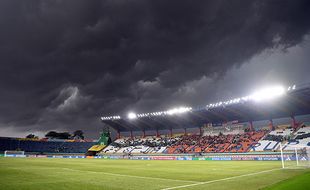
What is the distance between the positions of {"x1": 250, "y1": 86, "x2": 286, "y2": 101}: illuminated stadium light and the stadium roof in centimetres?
171

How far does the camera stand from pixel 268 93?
52344 mm

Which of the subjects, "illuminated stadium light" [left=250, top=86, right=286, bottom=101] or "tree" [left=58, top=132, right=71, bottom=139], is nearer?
"illuminated stadium light" [left=250, top=86, right=286, bottom=101]

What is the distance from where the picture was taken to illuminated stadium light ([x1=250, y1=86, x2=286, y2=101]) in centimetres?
5061

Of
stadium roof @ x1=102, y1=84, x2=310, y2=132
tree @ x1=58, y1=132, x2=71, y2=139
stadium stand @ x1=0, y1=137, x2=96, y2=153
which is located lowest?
stadium stand @ x1=0, y1=137, x2=96, y2=153

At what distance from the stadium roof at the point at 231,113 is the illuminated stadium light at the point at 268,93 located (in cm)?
171

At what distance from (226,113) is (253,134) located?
9.29m

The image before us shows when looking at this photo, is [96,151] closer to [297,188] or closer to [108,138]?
[108,138]

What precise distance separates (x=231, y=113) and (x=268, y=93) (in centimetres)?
1730

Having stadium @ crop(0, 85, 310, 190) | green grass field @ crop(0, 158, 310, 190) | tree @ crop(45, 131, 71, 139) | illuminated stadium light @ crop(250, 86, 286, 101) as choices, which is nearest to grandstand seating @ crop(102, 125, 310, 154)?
stadium @ crop(0, 85, 310, 190)

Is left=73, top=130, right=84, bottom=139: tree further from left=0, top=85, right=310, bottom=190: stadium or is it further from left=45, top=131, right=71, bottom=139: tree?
left=0, top=85, right=310, bottom=190: stadium

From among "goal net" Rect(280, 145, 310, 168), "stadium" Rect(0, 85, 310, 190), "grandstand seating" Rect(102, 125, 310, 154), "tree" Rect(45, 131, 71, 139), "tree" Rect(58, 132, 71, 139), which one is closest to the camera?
"goal net" Rect(280, 145, 310, 168)

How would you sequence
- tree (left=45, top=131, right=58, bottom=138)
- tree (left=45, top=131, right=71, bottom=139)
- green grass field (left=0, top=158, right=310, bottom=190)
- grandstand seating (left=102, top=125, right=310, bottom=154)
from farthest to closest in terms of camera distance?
tree (left=45, top=131, right=58, bottom=138) → tree (left=45, top=131, right=71, bottom=139) → grandstand seating (left=102, top=125, right=310, bottom=154) → green grass field (left=0, top=158, right=310, bottom=190)

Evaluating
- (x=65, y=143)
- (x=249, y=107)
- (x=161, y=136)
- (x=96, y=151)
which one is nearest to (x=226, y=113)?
(x=249, y=107)

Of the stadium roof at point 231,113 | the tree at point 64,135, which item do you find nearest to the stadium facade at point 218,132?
the stadium roof at point 231,113
